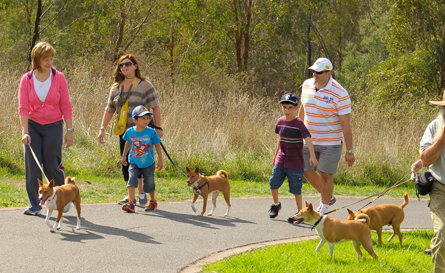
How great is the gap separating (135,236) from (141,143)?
1732 millimetres

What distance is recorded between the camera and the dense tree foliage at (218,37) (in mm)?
23344

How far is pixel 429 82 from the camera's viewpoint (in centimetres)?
2361

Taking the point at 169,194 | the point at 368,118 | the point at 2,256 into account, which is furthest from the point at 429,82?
the point at 2,256

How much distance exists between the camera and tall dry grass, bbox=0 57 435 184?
40.8ft

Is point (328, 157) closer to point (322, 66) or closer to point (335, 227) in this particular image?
point (322, 66)

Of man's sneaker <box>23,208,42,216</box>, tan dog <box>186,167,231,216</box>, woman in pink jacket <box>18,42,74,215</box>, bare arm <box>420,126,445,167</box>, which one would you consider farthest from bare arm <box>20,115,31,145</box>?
bare arm <box>420,126,445,167</box>

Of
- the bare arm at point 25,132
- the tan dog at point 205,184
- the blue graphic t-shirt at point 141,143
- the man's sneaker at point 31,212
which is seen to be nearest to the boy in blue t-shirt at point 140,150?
the blue graphic t-shirt at point 141,143

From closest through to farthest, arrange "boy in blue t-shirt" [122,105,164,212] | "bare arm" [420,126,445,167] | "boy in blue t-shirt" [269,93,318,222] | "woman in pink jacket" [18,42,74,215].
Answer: "bare arm" [420,126,445,167] < "woman in pink jacket" [18,42,74,215] < "boy in blue t-shirt" [269,93,318,222] < "boy in blue t-shirt" [122,105,164,212]

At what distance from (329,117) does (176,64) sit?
62.7 ft

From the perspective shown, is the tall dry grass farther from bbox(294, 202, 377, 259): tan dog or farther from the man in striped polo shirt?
bbox(294, 202, 377, 259): tan dog

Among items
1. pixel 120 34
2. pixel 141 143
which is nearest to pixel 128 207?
pixel 141 143

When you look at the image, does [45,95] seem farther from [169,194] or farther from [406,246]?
[406,246]

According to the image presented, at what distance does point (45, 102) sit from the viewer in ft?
24.7

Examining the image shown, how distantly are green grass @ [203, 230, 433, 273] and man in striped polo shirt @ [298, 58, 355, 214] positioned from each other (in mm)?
1274
